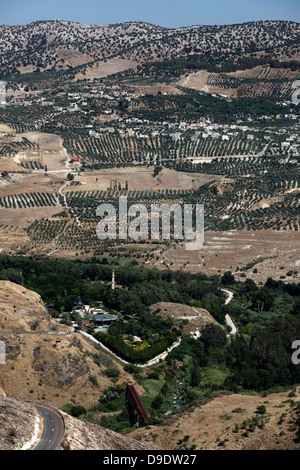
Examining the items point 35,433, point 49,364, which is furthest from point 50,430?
point 49,364

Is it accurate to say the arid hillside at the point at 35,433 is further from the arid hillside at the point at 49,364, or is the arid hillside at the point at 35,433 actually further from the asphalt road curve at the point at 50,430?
the arid hillside at the point at 49,364

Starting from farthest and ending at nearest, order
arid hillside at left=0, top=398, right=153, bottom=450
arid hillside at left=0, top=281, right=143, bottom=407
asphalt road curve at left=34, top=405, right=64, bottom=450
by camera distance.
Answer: arid hillside at left=0, top=281, right=143, bottom=407
asphalt road curve at left=34, top=405, right=64, bottom=450
arid hillside at left=0, top=398, right=153, bottom=450

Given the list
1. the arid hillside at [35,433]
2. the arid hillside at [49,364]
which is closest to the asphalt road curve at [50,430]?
the arid hillside at [35,433]

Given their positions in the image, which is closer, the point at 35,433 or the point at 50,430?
the point at 35,433

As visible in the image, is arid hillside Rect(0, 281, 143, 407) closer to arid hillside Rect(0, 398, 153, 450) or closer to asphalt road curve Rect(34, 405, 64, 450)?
asphalt road curve Rect(34, 405, 64, 450)

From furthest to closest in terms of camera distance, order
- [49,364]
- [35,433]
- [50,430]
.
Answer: [49,364] < [50,430] < [35,433]

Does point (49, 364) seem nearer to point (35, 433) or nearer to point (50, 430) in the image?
point (50, 430)

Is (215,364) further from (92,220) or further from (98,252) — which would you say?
(92,220)

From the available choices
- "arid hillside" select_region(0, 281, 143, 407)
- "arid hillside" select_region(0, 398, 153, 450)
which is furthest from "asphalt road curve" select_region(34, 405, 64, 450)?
"arid hillside" select_region(0, 281, 143, 407)

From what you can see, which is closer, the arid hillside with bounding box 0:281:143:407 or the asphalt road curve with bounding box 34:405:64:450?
the asphalt road curve with bounding box 34:405:64:450
